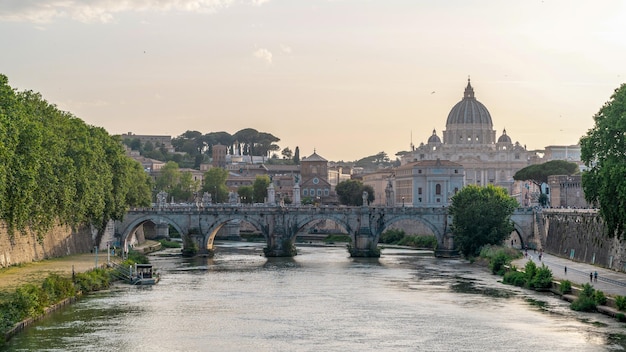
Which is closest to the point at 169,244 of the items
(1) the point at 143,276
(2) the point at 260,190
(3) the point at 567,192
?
(3) the point at 567,192

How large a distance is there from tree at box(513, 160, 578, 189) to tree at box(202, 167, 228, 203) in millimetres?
45015

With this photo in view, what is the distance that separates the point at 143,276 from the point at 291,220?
3158 centimetres

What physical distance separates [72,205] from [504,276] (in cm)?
2574

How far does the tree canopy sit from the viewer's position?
53.7 m

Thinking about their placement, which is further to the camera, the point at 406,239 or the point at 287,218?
the point at 406,239

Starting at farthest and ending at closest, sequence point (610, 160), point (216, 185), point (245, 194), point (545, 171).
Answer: point (216, 185), point (245, 194), point (545, 171), point (610, 160)

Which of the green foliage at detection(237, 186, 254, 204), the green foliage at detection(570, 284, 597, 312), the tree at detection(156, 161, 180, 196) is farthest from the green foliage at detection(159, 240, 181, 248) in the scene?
the green foliage at detection(570, 284, 597, 312)

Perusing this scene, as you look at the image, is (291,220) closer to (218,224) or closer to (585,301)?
(218,224)

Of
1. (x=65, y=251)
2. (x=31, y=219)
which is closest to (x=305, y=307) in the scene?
(x=31, y=219)

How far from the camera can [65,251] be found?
7812 centimetres

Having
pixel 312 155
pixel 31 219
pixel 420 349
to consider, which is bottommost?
pixel 420 349

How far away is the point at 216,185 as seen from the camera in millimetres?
174125

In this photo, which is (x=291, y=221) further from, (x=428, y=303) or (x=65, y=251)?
(x=428, y=303)

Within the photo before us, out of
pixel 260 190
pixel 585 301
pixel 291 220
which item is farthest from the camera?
pixel 260 190
